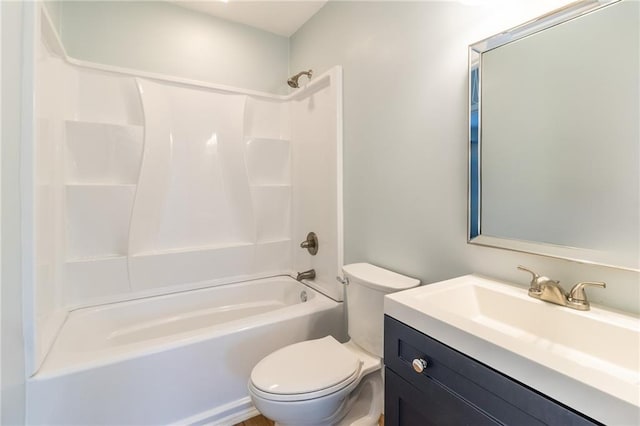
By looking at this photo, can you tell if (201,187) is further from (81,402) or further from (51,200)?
(81,402)

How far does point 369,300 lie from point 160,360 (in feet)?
3.36

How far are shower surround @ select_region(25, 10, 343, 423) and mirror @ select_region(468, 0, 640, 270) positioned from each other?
0.96 metres

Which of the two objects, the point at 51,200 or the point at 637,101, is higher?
the point at 637,101

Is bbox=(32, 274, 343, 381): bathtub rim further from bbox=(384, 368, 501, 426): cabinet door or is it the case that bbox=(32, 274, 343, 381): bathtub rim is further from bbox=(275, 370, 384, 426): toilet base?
bbox=(384, 368, 501, 426): cabinet door

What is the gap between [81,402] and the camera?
126 centimetres

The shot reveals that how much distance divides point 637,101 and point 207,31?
2497 millimetres

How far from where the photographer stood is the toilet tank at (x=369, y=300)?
141 centimetres

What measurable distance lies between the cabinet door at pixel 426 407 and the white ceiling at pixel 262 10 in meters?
2.32

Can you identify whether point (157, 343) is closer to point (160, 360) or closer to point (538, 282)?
point (160, 360)

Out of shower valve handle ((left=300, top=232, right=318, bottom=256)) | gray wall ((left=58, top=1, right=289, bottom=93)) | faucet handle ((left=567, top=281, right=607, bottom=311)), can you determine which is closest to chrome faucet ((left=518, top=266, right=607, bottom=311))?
faucet handle ((left=567, top=281, right=607, bottom=311))

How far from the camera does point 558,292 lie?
92 cm

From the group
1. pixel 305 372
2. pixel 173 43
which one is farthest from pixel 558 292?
pixel 173 43

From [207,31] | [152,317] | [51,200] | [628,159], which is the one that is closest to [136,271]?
[152,317]

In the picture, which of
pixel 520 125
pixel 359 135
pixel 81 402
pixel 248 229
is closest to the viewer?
pixel 520 125
